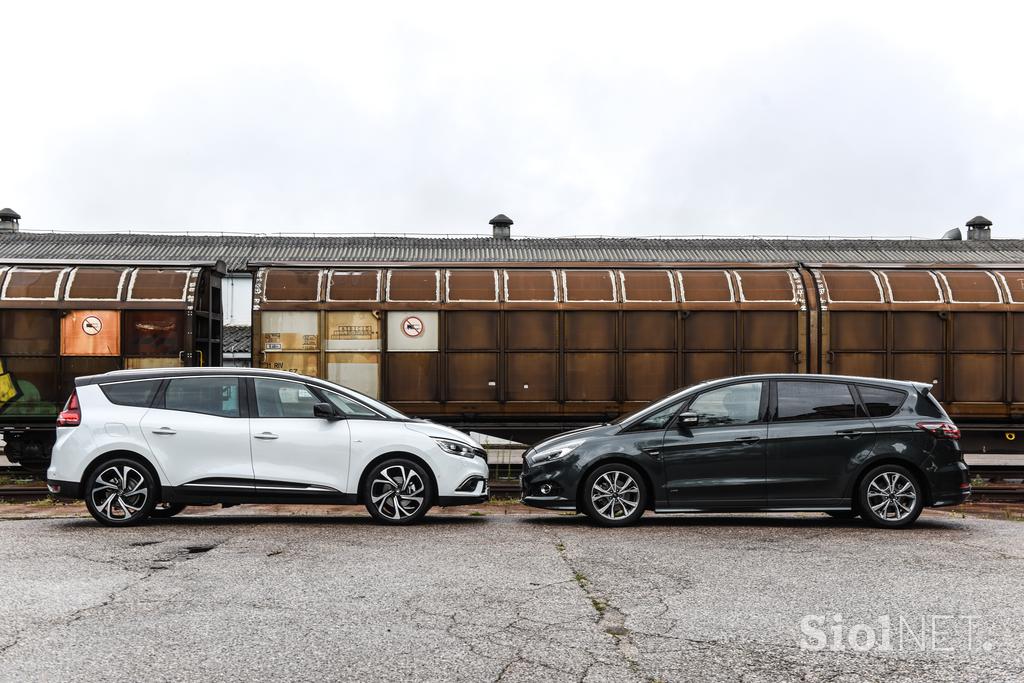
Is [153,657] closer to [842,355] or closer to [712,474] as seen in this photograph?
[712,474]

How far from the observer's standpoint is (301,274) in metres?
14.4

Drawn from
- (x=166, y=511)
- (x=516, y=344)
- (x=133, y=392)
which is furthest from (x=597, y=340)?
(x=133, y=392)

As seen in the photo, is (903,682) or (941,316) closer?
(903,682)

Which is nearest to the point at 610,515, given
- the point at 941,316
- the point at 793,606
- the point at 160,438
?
the point at 793,606

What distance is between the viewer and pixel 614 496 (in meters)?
9.61

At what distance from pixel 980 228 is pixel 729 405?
87.1 feet

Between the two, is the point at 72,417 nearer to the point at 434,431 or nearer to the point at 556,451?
the point at 434,431

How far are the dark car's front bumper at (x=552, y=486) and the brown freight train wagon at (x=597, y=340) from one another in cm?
431

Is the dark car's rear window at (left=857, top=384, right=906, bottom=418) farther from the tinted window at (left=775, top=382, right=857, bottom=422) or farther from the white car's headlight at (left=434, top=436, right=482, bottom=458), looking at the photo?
the white car's headlight at (left=434, top=436, right=482, bottom=458)

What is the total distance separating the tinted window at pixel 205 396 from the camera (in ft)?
31.8

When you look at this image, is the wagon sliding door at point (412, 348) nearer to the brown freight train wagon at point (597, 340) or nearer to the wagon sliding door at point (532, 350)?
the brown freight train wagon at point (597, 340)

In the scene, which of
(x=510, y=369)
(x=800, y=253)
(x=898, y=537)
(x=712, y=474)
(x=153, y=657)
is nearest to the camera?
(x=153, y=657)

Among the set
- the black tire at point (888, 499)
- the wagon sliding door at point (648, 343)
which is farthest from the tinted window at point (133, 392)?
the black tire at point (888, 499)

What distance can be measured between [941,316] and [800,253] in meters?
15.2
